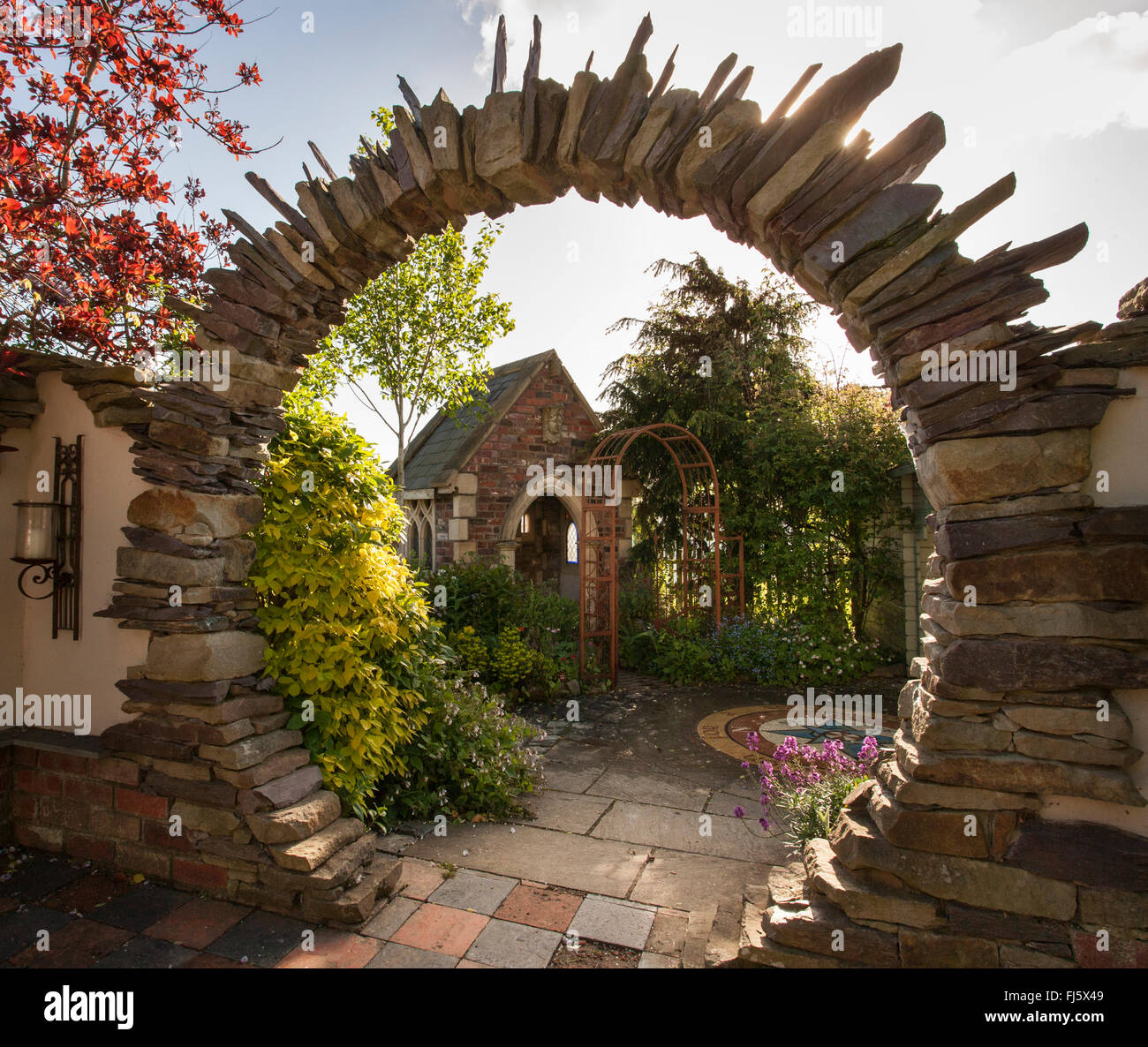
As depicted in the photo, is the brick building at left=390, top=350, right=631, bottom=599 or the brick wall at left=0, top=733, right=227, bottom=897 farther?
the brick building at left=390, top=350, right=631, bottom=599

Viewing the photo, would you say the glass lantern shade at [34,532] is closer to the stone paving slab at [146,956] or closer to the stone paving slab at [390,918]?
the stone paving slab at [146,956]

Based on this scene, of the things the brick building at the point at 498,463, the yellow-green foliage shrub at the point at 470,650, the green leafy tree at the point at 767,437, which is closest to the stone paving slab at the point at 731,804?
the yellow-green foliage shrub at the point at 470,650

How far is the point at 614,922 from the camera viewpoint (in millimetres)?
2863

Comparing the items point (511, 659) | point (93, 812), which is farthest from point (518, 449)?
point (93, 812)

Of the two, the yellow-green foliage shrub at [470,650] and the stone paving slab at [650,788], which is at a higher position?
the yellow-green foliage shrub at [470,650]

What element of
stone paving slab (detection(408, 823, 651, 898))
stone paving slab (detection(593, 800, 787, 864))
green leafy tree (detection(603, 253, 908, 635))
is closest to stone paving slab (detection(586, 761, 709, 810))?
stone paving slab (detection(593, 800, 787, 864))

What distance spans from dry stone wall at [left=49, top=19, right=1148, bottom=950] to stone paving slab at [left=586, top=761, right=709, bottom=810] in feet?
6.15

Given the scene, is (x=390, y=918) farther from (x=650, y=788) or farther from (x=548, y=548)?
(x=548, y=548)

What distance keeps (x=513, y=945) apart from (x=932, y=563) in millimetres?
2238

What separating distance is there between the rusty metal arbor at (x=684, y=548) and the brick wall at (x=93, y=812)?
17.5 feet

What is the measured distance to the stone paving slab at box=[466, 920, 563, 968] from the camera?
2.56m

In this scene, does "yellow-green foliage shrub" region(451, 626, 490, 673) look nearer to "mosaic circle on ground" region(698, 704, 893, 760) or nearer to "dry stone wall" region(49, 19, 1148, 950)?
"mosaic circle on ground" region(698, 704, 893, 760)

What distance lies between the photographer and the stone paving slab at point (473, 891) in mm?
2971
